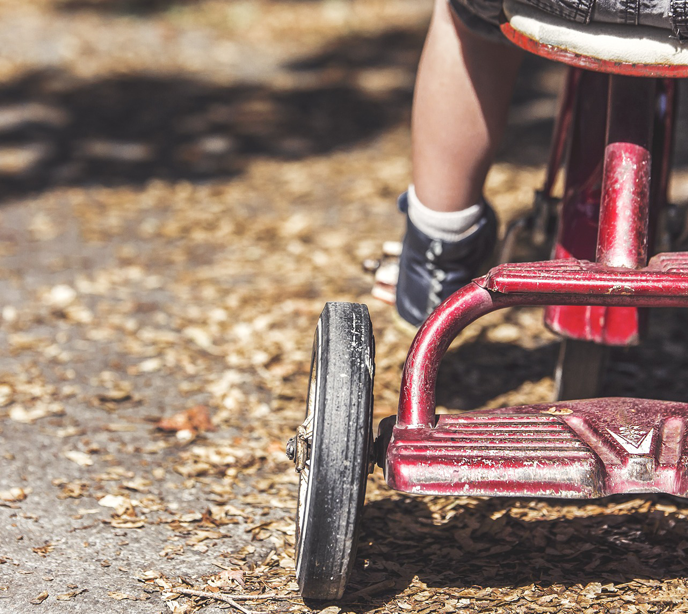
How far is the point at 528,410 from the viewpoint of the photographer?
5.39 feet

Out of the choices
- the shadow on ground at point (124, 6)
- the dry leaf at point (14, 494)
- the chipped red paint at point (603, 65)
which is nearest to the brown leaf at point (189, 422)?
the dry leaf at point (14, 494)

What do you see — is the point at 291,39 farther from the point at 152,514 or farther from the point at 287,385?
the point at 152,514

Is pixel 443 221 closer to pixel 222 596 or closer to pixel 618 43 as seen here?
pixel 618 43

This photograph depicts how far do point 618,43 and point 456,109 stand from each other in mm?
454

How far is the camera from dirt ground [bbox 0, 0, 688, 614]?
178cm

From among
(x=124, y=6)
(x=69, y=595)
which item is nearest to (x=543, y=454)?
(x=69, y=595)

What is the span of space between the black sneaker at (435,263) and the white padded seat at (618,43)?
577 mm

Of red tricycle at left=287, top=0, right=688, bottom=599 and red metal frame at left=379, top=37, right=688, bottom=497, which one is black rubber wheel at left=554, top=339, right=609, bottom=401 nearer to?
red metal frame at left=379, top=37, right=688, bottom=497

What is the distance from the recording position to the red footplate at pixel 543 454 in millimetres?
1438

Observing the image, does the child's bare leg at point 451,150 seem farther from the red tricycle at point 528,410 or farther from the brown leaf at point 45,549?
the brown leaf at point 45,549

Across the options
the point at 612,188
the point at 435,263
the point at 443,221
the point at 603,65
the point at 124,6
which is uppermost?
the point at 124,6

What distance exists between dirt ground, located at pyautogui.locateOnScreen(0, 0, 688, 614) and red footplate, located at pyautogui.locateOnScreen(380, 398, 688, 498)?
0.34 m

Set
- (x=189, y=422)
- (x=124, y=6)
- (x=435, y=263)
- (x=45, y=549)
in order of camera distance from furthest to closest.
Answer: (x=124, y=6) → (x=189, y=422) → (x=435, y=263) → (x=45, y=549)

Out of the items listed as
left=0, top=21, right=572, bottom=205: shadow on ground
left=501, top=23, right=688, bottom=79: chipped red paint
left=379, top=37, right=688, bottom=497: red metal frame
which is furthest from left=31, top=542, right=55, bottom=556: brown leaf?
left=0, top=21, right=572, bottom=205: shadow on ground
